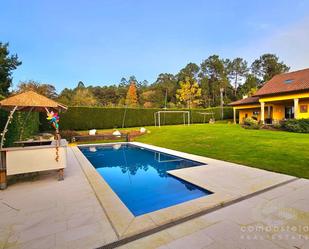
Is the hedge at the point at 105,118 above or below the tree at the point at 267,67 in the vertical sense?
below

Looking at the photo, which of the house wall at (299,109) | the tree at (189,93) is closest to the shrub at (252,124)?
the house wall at (299,109)

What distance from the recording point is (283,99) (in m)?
19.1

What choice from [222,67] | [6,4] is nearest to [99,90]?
[222,67]

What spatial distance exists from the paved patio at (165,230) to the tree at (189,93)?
1430 inches

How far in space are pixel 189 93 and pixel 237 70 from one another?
59.8 feet

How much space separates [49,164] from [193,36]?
16737 mm

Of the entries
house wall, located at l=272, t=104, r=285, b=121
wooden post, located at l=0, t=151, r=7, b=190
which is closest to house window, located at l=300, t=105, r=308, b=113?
house wall, located at l=272, t=104, r=285, b=121

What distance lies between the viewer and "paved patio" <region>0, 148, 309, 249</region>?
257 centimetres

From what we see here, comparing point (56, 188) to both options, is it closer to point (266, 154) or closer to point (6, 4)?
point (266, 154)

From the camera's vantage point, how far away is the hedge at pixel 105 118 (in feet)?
63.0

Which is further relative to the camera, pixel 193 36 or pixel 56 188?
pixel 193 36

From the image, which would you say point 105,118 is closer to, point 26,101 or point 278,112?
point 26,101

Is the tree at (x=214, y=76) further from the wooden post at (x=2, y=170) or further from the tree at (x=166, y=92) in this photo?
the wooden post at (x=2, y=170)

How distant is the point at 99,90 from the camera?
46.6m
